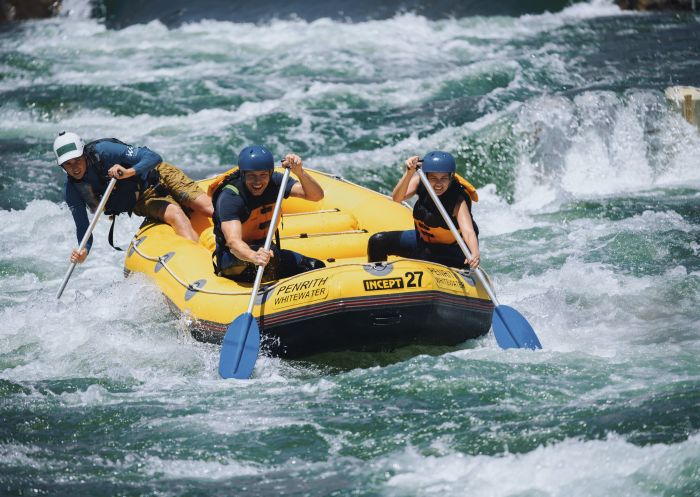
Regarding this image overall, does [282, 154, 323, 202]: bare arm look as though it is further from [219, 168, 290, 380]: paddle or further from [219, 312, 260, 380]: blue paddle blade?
[219, 312, 260, 380]: blue paddle blade

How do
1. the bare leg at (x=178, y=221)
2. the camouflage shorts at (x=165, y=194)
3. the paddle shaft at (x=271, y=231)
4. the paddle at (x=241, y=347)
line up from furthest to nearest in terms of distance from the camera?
the camouflage shorts at (x=165, y=194) → the bare leg at (x=178, y=221) → the paddle shaft at (x=271, y=231) → the paddle at (x=241, y=347)

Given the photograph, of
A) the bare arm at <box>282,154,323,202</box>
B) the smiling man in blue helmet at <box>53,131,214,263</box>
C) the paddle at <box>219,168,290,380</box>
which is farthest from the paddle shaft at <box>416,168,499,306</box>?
the smiling man in blue helmet at <box>53,131,214,263</box>

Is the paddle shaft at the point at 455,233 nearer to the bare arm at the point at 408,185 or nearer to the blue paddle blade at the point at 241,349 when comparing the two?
the bare arm at the point at 408,185

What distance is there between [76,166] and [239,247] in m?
1.71

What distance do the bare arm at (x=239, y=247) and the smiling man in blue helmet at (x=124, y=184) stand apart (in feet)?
4.42

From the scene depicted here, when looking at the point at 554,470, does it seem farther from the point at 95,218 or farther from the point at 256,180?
the point at 95,218

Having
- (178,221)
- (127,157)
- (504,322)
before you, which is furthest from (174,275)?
(504,322)

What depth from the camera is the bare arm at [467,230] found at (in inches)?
258

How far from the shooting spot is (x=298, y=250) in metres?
7.32

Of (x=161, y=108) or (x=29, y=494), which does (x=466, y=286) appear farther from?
(x=161, y=108)

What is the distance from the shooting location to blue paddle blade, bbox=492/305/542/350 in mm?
6359

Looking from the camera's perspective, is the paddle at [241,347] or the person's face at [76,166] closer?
the paddle at [241,347]

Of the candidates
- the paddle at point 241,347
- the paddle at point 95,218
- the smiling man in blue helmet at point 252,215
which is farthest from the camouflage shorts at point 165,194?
the paddle at point 241,347

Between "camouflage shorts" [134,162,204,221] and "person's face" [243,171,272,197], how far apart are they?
4.80ft
